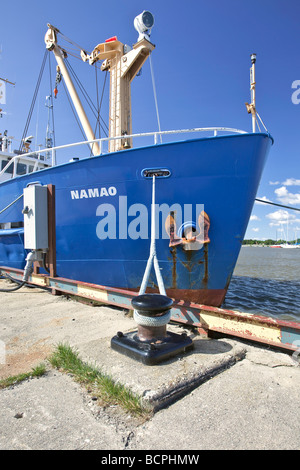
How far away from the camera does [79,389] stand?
2.35 m

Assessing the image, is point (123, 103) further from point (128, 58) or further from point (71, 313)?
point (71, 313)

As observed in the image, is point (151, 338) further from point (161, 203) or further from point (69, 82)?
point (69, 82)

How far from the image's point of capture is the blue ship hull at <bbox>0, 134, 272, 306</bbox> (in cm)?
443

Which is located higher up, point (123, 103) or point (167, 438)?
point (123, 103)

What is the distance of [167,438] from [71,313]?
320cm

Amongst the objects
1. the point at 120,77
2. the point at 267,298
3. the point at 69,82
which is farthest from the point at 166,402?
the point at 69,82

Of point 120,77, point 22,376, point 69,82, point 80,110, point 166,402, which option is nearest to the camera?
point 166,402

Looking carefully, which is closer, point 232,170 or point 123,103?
point 232,170

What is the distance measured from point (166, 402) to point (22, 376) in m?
1.31

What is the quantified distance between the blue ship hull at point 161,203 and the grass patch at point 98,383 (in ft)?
7.74

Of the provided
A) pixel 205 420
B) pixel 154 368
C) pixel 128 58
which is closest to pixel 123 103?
pixel 128 58

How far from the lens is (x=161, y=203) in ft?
15.6
